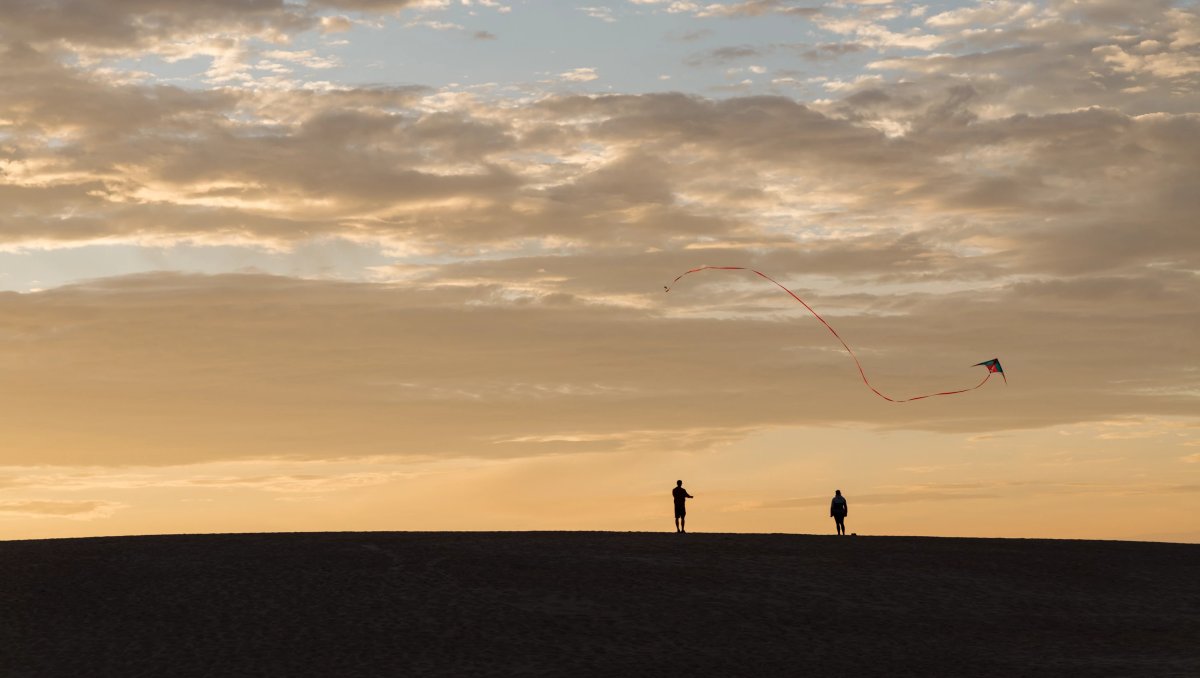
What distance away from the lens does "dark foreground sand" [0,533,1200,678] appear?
1164 inches

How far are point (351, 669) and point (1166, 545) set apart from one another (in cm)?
3233

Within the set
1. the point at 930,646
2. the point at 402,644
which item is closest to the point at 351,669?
the point at 402,644

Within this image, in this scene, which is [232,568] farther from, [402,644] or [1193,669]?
[1193,669]

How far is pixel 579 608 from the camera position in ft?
111

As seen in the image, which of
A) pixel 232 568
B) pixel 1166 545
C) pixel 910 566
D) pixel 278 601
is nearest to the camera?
pixel 278 601

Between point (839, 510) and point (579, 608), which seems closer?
point (579, 608)

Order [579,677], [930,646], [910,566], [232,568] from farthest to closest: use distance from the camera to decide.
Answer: [910,566], [232,568], [930,646], [579,677]

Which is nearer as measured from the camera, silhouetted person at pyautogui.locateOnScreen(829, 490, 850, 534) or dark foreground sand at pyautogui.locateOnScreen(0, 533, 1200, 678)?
dark foreground sand at pyautogui.locateOnScreen(0, 533, 1200, 678)

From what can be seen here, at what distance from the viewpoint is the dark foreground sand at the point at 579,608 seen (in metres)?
29.6

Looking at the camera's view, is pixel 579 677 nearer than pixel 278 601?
Yes

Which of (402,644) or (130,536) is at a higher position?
(130,536)

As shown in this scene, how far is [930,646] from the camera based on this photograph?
31719 millimetres

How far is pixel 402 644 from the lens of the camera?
3042 centimetres

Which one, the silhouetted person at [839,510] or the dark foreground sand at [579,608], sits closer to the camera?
the dark foreground sand at [579,608]
